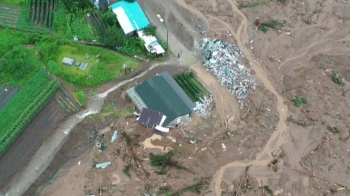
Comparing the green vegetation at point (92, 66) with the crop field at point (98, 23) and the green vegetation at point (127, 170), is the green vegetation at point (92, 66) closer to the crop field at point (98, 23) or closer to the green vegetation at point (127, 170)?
the crop field at point (98, 23)

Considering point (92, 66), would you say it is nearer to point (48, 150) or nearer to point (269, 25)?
point (48, 150)

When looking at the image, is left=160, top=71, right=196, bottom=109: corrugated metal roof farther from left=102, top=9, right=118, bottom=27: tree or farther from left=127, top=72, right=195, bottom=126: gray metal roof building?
left=102, top=9, right=118, bottom=27: tree

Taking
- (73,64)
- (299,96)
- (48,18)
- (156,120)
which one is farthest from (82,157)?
→ (299,96)

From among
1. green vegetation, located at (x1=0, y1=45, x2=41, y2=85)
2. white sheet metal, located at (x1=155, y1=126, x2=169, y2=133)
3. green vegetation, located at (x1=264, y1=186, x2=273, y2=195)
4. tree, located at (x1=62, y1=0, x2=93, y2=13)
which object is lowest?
green vegetation, located at (x1=264, y1=186, x2=273, y2=195)

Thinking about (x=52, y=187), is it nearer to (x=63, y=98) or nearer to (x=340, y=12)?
(x=63, y=98)

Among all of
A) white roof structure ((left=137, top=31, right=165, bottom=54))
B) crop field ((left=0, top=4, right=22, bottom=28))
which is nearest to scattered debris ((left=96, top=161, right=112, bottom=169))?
white roof structure ((left=137, top=31, right=165, bottom=54))
